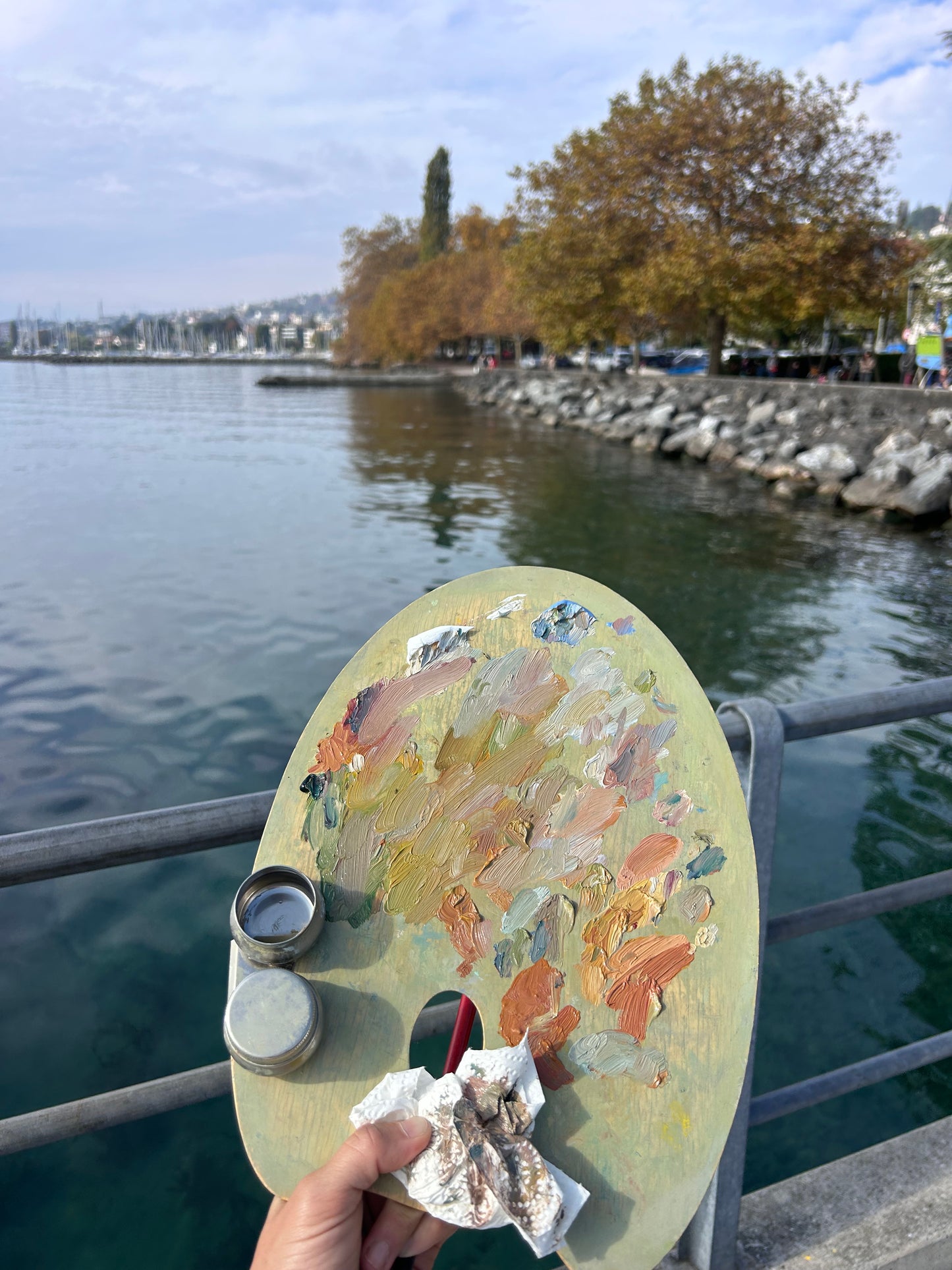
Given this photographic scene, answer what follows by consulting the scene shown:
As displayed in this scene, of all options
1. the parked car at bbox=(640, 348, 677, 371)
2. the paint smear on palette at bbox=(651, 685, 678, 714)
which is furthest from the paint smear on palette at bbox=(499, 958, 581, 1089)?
the parked car at bbox=(640, 348, 677, 371)

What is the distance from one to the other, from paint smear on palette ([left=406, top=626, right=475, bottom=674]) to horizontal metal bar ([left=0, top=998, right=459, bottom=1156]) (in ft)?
1.97

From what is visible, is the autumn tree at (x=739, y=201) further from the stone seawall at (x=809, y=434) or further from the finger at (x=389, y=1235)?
the finger at (x=389, y=1235)

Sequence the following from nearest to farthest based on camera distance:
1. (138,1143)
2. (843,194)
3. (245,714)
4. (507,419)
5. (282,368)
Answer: (138,1143)
(245,714)
(843,194)
(507,419)
(282,368)

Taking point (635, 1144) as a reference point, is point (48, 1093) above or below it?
below

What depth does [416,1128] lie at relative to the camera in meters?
1.13

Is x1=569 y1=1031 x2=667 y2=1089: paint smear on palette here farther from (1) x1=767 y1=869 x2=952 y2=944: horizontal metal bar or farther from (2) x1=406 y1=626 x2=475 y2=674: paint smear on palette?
(2) x1=406 y1=626 x2=475 y2=674: paint smear on palette

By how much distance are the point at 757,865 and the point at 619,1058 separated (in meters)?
0.45

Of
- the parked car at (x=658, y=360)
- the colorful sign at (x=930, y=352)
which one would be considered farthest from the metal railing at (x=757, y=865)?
the parked car at (x=658, y=360)

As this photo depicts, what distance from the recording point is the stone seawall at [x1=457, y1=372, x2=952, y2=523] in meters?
14.7

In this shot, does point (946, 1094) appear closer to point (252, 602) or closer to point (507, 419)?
point (252, 602)

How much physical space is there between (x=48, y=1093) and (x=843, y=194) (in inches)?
1092

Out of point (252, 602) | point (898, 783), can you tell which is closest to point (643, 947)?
point (898, 783)

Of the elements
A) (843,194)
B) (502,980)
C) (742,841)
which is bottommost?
(502,980)

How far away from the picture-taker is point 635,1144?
124cm
